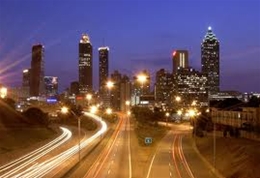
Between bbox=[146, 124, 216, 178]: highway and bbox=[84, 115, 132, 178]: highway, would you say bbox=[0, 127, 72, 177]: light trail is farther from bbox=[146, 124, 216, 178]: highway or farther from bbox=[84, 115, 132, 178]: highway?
bbox=[146, 124, 216, 178]: highway

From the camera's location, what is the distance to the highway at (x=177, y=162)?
56528 mm

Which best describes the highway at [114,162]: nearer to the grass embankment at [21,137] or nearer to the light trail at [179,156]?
the light trail at [179,156]

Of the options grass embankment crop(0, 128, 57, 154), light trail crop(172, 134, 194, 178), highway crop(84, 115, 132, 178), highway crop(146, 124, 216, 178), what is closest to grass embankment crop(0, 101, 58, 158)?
grass embankment crop(0, 128, 57, 154)

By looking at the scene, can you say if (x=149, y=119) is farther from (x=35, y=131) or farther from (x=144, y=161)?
(x=144, y=161)

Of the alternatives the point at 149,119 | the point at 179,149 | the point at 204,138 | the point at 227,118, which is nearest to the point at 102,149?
the point at 179,149

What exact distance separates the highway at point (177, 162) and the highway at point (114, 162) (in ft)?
10.6

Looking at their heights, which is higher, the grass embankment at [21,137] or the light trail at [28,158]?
the grass embankment at [21,137]

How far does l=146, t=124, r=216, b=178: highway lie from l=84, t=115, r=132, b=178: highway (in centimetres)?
322

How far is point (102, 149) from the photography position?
88312 mm

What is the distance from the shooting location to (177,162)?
67625 millimetres

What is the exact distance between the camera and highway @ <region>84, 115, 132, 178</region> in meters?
57.3

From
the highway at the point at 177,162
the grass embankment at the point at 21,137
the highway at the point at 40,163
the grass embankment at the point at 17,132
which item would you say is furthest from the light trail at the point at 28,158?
the highway at the point at 177,162

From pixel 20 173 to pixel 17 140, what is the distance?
38.3 meters


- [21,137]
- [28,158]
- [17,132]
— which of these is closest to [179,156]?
[28,158]
